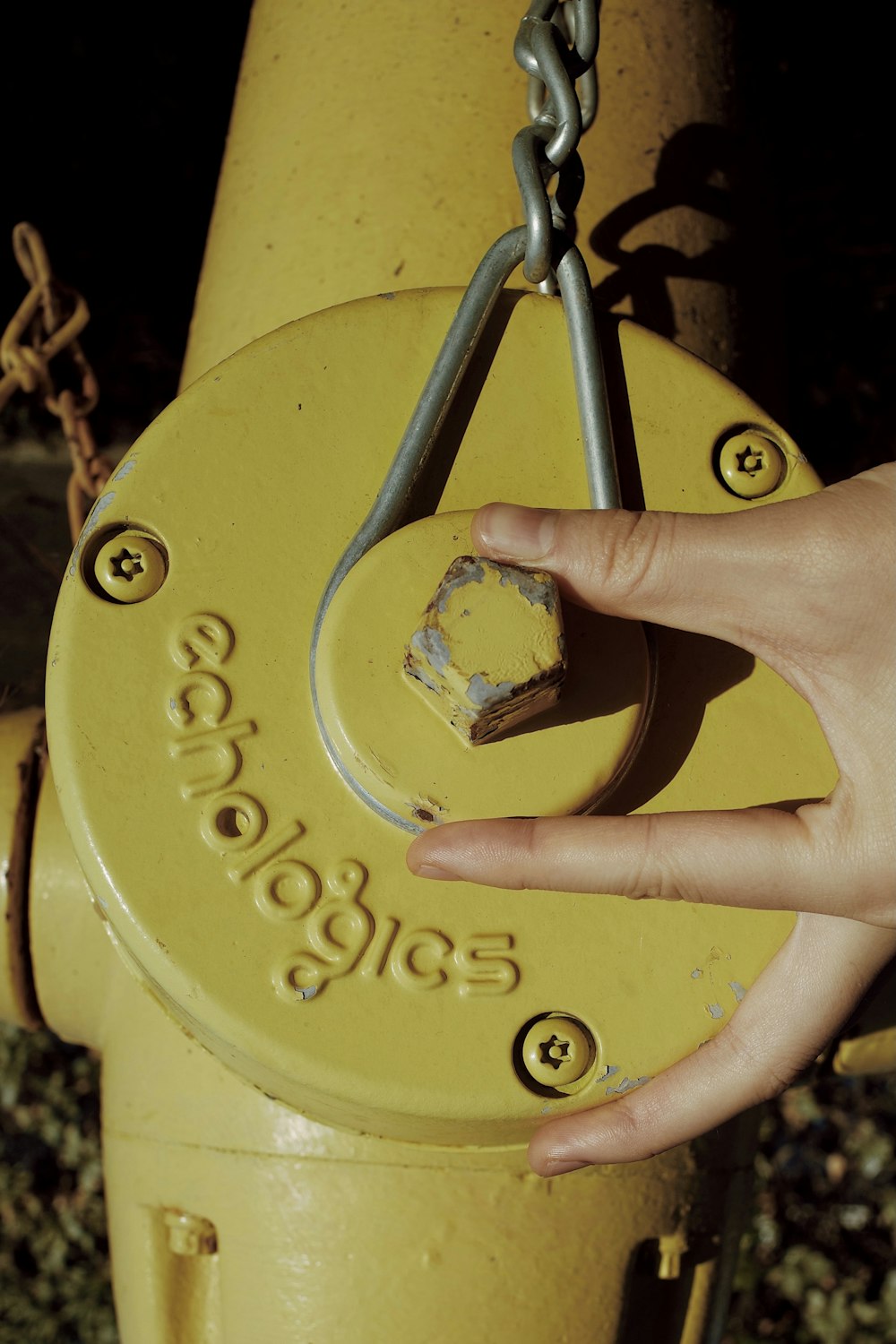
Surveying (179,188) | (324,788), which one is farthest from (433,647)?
(179,188)

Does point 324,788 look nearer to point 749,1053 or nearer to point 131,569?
point 131,569

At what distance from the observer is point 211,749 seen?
78cm

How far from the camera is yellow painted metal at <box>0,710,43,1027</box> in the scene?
1.09 meters

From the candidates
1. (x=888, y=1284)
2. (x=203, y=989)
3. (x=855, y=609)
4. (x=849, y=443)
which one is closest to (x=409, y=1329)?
(x=203, y=989)

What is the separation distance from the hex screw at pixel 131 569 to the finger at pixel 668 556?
0.23m

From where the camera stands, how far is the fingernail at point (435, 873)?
74 centimetres

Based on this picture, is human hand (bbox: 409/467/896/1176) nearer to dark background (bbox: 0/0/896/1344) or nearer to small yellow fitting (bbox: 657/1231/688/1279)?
small yellow fitting (bbox: 657/1231/688/1279)

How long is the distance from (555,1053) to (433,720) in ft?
0.77

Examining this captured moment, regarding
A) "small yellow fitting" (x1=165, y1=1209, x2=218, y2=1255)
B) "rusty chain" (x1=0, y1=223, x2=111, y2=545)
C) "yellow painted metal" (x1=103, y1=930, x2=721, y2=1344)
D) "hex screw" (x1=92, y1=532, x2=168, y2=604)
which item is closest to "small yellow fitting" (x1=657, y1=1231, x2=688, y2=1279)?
"yellow painted metal" (x1=103, y1=930, x2=721, y2=1344)

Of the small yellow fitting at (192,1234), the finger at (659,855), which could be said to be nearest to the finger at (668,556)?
the finger at (659,855)

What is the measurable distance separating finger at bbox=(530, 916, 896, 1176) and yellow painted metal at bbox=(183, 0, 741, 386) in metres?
0.57

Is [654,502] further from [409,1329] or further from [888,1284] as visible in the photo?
[888,1284]

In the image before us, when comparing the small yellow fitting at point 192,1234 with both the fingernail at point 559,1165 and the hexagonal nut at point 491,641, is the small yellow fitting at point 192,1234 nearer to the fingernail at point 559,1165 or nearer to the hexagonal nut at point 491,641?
the fingernail at point 559,1165

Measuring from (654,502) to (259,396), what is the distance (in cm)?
30
